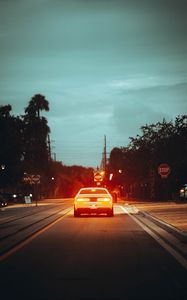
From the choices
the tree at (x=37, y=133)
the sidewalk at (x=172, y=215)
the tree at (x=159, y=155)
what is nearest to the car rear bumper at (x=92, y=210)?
the sidewalk at (x=172, y=215)

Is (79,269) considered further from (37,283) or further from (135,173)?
(135,173)

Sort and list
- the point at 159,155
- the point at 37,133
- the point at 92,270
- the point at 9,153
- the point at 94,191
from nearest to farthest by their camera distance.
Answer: the point at 92,270 → the point at 94,191 → the point at 159,155 → the point at 9,153 → the point at 37,133

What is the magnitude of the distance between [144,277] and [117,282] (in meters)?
0.76

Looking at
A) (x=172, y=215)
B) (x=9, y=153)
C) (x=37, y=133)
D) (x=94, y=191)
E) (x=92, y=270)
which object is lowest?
(x=92, y=270)

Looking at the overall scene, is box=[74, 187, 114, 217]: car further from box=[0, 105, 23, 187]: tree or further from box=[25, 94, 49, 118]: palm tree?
box=[25, 94, 49, 118]: palm tree

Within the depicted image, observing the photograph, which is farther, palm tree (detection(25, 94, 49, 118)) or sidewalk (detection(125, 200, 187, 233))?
palm tree (detection(25, 94, 49, 118))

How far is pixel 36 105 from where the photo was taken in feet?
352

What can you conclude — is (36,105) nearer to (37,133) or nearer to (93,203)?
(37,133)

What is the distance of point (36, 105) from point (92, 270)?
96359mm

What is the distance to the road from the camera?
9.45 m

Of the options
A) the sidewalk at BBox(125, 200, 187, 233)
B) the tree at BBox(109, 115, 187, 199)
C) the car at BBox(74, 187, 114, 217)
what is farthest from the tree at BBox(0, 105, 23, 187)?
the car at BBox(74, 187, 114, 217)

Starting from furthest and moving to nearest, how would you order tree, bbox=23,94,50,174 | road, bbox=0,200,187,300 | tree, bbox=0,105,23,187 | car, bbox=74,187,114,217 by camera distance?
tree, bbox=23,94,50,174 → tree, bbox=0,105,23,187 → car, bbox=74,187,114,217 → road, bbox=0,200,187,300

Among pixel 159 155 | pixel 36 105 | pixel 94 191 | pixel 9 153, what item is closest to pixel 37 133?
pixel 36 105

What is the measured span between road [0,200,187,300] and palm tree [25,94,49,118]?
88548mm
